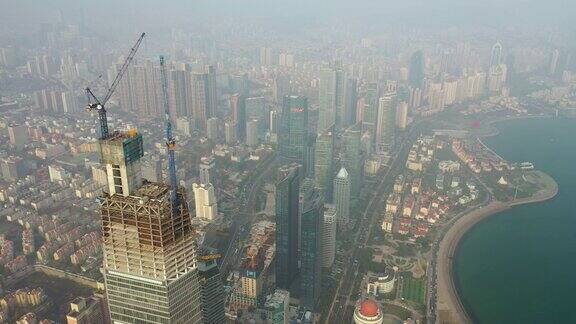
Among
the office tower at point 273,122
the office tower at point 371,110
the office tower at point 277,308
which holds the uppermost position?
the office tower at point 371,110

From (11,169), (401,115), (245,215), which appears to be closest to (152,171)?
(245,215)

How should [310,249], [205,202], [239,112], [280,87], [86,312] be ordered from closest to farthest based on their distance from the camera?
[86,312]
[310,249]
[205,202]
[239,112]
[280,87]

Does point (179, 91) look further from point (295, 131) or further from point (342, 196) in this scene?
point (342, 196)

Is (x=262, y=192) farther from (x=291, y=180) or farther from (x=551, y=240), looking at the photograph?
(x=551, y=240)

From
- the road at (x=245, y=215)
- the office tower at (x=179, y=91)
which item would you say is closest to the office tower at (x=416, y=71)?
the road at (x=245, y=215)

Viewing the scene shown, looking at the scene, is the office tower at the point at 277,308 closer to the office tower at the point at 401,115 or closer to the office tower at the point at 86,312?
the office tower at the point at 86,312

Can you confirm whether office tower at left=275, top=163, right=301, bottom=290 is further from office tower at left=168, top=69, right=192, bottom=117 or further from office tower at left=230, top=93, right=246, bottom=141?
office tower at left=168, top=69, right=192, bottom=117
